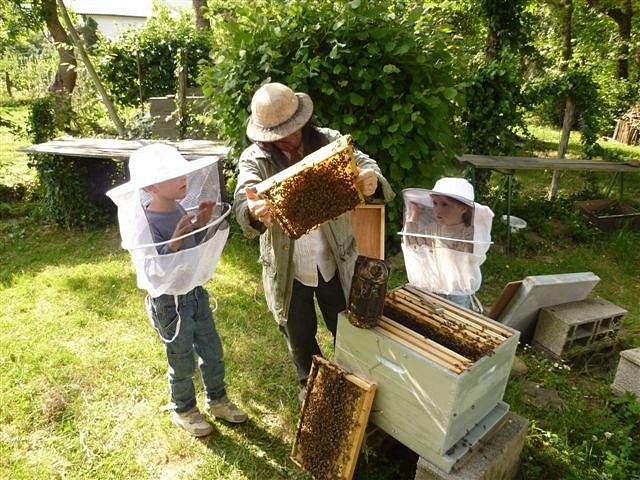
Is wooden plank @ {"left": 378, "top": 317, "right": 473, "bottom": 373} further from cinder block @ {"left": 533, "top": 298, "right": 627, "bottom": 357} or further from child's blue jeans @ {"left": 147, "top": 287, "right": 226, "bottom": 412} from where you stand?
cinder block @ {"left": 533, "top": 298, "right": 627, "bottom": 357}

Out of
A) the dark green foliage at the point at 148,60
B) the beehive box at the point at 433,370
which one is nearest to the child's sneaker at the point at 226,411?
the beehive box at the point at 433,370

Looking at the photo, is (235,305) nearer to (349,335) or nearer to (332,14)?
(349,335)

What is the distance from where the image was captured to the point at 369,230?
263 centimetres

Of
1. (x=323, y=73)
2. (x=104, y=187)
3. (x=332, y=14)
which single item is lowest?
(x=104, y=187)

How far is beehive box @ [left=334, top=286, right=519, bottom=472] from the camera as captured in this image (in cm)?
193

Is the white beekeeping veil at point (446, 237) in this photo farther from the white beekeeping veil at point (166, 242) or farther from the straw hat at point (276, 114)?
the white beekeeping veil at point (166, 242)

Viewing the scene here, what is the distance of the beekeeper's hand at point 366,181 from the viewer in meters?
2.05

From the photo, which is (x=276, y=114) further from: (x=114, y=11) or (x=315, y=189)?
(x=114, y=11)

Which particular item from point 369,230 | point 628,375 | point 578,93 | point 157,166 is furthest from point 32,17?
point 628,375

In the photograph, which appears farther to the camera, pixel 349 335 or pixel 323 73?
pixel 323 73

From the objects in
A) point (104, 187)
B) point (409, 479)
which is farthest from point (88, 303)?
point (409, 479)

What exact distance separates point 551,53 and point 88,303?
38.6 ft

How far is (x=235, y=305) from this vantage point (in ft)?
14.2

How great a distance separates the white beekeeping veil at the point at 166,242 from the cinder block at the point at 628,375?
287 cm
